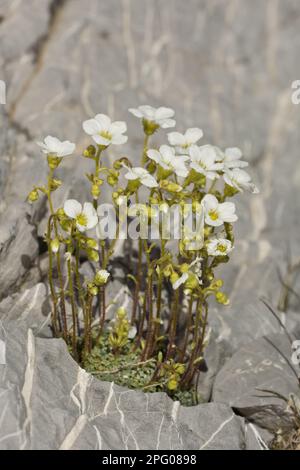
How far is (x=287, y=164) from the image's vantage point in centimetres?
759

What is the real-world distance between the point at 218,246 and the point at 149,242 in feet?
4.13

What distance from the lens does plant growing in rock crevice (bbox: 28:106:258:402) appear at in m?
4.12

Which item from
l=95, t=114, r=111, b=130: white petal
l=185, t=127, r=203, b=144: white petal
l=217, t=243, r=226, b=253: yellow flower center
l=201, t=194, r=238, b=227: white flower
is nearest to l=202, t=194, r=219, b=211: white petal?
l=201, t=194, r=238, b=227: white flower

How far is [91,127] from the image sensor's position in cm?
428

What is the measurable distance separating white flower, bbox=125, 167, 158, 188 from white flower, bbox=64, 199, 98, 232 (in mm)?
344

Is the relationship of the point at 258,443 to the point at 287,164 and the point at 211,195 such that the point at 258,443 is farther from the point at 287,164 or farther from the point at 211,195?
the point at 287,164

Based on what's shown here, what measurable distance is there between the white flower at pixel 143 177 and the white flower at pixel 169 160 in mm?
116

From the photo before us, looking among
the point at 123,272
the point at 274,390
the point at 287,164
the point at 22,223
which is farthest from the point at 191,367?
the point at 287,164

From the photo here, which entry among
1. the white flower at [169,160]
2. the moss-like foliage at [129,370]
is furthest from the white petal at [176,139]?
the moss-like foliage at [129,370]

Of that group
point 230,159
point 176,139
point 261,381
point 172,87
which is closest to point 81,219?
point 176,139

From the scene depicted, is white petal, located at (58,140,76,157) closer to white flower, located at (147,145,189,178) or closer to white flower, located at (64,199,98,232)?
white flower, located at (64,199,98,232)

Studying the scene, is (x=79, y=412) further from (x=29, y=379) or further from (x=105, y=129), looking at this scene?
(x=105, y=129)

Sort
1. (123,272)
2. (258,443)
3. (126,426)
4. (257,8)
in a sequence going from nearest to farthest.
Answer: (126,426), (258,443), (123,272), (257,8)

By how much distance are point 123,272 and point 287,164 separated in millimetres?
3266
